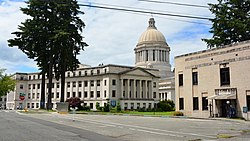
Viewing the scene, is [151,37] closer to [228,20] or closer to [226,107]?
[228,20]

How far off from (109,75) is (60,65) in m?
35.5

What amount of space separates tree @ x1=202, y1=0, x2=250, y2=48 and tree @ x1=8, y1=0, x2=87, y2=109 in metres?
23.8

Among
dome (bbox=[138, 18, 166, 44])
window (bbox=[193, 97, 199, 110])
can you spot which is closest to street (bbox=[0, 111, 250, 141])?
window (bbox=[193, 97, 199, 110])

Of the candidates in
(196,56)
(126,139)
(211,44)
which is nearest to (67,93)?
(211,44)

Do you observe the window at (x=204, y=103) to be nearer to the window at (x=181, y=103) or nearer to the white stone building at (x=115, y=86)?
the window at (x=181, y=103)

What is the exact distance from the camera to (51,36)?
178ft

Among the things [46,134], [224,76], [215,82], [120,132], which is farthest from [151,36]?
[46,134]

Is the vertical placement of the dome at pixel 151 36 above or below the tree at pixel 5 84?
above

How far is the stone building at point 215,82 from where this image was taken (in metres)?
34.2

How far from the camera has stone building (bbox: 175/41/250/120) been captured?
34.2 m

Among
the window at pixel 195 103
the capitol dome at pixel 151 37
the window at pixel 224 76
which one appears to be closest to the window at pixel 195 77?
the window at pixel 195 103

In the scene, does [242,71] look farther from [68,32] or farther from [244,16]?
[68,32]

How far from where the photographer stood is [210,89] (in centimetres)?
3828

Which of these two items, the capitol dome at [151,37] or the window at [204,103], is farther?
the capitol dome at [151,37]
